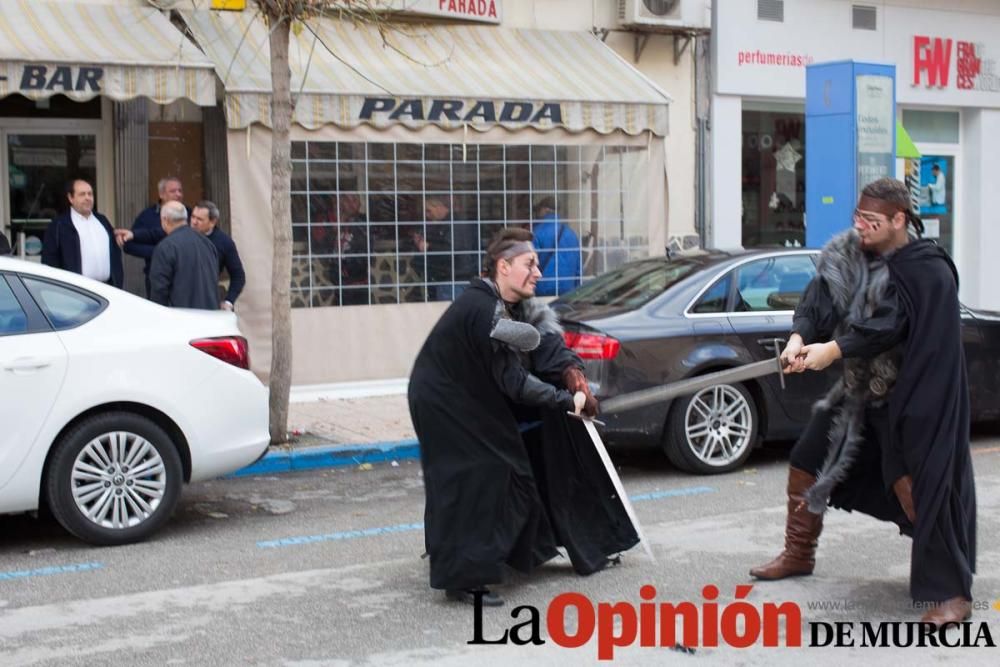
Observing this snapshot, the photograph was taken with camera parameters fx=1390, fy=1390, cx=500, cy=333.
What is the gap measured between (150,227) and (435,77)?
3224mm

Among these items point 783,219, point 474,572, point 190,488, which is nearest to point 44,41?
point 190,488

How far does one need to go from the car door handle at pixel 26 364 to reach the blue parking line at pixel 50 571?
100cm

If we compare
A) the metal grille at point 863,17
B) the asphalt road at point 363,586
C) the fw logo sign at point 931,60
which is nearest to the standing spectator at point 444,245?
the asphalt road at point 363,586

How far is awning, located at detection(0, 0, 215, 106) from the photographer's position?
10.9m

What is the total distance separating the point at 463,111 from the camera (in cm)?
1316

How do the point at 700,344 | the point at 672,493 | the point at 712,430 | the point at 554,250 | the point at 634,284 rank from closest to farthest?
the point at 672,493, the point at 700,344, the point at 712,430, the point at 634,284, the point at 554,250

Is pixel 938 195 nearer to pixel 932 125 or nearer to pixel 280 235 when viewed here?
pixel 932 125

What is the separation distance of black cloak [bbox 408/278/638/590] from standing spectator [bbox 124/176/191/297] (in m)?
5.87

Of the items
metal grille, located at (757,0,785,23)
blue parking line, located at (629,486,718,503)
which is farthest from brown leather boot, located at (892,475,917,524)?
metal grille, located at (757,0,785,23)

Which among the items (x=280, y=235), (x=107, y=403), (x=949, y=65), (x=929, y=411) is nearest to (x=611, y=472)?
(x=929, y=411)

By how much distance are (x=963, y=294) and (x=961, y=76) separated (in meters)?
2.96

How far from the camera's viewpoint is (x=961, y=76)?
1800 centimetres

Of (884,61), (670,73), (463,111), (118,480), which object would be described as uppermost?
(884,61)

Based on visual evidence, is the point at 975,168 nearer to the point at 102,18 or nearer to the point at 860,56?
the point at 860,56
